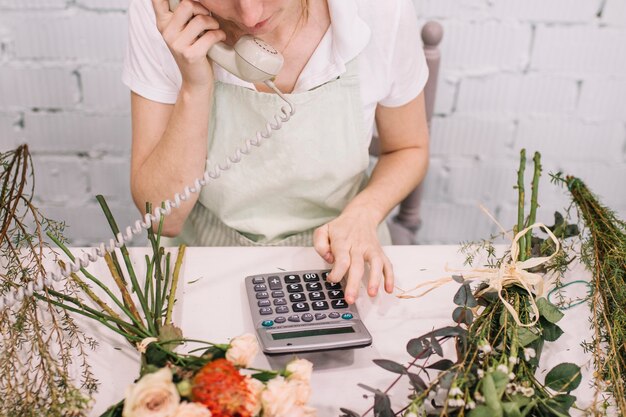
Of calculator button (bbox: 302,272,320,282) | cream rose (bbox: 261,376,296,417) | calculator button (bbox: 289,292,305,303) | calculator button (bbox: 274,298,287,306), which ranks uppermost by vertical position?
cream rose (bbox: 261,376,296,417)

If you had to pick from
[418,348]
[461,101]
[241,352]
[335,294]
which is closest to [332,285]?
[335,294]

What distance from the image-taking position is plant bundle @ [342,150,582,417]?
0.53 m

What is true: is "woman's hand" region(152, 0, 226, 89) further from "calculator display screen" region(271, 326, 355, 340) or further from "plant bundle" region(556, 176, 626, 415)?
"plant bundle" region(556, 176, 626, 415)

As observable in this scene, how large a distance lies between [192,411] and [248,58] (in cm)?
51

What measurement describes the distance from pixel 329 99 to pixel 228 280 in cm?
32

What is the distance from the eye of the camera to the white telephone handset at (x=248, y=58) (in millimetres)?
811

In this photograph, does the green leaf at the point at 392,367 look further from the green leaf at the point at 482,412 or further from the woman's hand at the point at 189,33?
the woman's hand at the point at 189,33

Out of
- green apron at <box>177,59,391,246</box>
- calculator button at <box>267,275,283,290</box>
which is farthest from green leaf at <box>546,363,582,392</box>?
green apron at <box>177,59,391,246</box>

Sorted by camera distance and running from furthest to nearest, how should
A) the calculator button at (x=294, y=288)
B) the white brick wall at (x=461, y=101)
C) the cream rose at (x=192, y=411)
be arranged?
the white brick wall at (x=461, y=101) < the calculator button at (x=294, y=288) < the cream rose at (x=192, y=411)

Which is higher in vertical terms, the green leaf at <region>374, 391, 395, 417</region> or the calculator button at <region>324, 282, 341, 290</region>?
the green leaf at <region>374, 391, 395, 417</region>

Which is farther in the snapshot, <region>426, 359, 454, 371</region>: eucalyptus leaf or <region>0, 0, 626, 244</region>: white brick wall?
<region>0, 0, 626, 244</region>: white brick wall

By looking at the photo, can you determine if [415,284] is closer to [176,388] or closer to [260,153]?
[260,153]

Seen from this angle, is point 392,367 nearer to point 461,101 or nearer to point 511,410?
point 511,410

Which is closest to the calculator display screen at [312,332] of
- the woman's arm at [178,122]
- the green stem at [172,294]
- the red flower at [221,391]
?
the green stem at [172,294]
